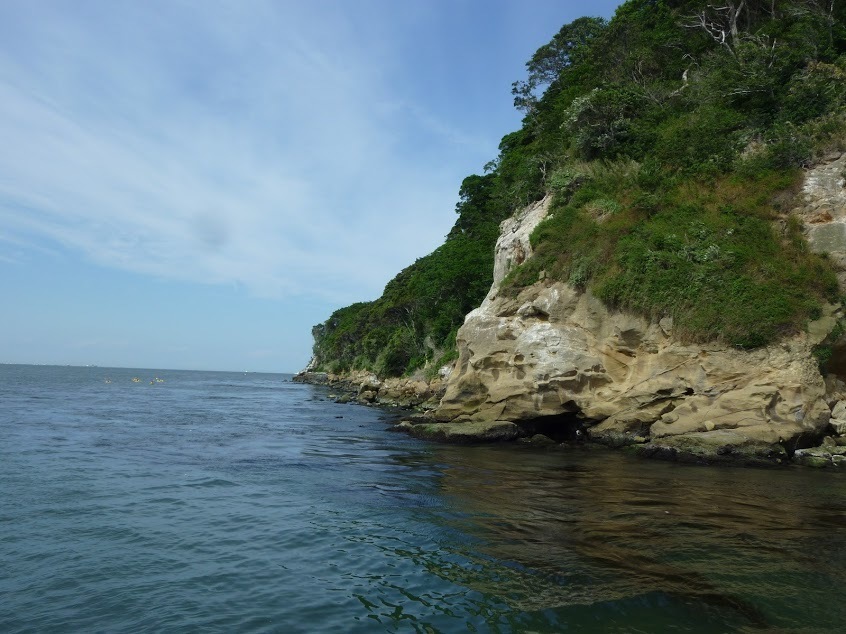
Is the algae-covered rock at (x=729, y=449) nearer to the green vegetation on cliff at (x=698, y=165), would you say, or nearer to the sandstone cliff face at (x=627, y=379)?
the sandstone cliff face at (x=627, y=379)

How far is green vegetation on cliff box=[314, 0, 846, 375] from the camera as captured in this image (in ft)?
63.1

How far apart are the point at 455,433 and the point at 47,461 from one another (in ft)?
41.9

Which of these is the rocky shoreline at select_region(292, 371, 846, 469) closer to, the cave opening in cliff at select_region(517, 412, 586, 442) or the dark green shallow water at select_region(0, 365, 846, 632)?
the cave opening in cliff at select_region(517, 412, 586, 442)

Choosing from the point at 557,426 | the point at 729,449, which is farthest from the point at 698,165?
the point at 729,449

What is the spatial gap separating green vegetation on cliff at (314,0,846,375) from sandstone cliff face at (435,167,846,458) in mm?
749

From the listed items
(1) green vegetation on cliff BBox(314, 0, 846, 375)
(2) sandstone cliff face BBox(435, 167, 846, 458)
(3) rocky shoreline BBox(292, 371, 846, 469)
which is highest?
(1) green vegetation on cliff BBox(314, 0, 846, 375)

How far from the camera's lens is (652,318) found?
20156 mm

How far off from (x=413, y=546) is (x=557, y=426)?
1465 centimetres

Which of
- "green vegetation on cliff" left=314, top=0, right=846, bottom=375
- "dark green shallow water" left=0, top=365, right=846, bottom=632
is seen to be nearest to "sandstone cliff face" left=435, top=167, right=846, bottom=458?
"green vegetation on cliff" left=314, top=0, right=846, bottom=375

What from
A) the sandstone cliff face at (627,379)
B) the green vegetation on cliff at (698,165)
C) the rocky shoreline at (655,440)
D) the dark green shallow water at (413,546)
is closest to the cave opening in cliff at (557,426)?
the rocky shoreline at (655,440)

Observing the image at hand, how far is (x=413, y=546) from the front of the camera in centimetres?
877

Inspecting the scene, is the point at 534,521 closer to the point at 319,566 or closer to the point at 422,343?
the point at 319,566

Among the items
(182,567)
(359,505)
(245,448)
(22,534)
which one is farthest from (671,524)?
(245,448)

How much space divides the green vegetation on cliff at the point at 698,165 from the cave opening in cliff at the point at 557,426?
471 centimetres
